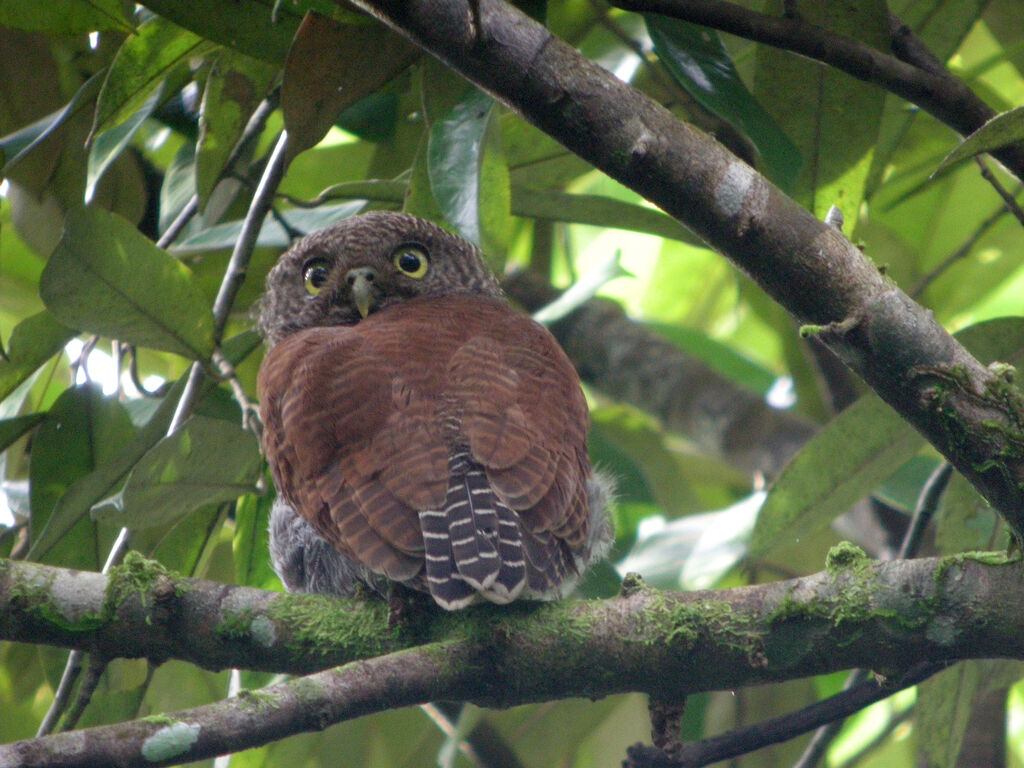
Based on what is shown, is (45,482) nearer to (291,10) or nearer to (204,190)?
(204,190)

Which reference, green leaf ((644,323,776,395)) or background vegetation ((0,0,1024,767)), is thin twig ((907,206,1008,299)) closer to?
background vegetation ((0,0,1024,767))

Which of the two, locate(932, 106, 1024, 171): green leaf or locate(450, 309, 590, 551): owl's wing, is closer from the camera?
locate(932, 106, 1024, 171): green leaf

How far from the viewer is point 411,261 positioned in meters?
3.78

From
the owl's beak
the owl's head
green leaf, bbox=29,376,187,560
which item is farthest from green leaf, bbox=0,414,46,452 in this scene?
the owl's beak

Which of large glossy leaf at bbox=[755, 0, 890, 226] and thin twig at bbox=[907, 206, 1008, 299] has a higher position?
thin twig at bbox=[907, 206, 1008, 299]

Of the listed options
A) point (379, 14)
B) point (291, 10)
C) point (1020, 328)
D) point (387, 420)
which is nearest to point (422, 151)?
point (291, 10)

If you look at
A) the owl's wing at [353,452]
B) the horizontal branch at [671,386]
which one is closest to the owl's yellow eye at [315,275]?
the owl's wing at [353,452]

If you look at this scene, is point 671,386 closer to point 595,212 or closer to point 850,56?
point 595,212

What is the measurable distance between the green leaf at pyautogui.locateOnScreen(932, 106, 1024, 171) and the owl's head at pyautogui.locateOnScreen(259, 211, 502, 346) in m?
1.97

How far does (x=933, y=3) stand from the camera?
3.21m

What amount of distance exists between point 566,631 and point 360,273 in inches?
71.1

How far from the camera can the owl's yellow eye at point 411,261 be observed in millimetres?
3756

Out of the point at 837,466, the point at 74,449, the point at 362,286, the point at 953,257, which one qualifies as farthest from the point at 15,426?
the point at 953,257

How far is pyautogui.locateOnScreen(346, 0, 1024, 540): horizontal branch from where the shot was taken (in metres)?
1.80
